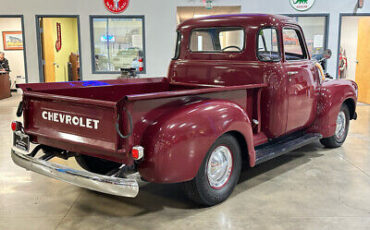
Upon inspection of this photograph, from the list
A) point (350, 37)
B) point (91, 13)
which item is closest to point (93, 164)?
point (91, 13)

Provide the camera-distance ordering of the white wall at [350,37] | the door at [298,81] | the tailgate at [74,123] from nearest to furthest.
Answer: the tailgate at [74,123]
the door at [298,81]
the white wall at [350,37]

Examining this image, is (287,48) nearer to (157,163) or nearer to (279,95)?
(279,95)

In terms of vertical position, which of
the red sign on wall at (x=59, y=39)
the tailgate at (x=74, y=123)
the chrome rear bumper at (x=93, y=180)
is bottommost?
the chrome rear bumper at (x=93, y=180)

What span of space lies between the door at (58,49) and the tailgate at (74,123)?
702cm

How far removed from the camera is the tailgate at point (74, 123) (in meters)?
2.61

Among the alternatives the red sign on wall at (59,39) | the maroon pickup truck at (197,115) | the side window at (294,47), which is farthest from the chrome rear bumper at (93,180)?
the red sign on wall at (59,39)

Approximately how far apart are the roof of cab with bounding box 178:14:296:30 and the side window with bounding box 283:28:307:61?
20 cm

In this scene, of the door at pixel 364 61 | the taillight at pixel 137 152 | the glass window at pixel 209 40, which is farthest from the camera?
the door at pixel 364 61

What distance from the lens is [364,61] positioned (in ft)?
32.7

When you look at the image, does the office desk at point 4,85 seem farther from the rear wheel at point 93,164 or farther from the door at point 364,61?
the door at point 364,61

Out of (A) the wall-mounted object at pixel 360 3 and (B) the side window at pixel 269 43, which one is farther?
(A) the wall-mounted object at pixel 360 3

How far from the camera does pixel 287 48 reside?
4426mm

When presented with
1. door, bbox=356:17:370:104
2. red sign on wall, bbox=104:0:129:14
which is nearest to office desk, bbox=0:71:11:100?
red sign on wall, bbox=104:0:129:14

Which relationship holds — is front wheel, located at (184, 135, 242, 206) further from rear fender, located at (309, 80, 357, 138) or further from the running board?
rear fender, located at (309, 80, 357, 138)
